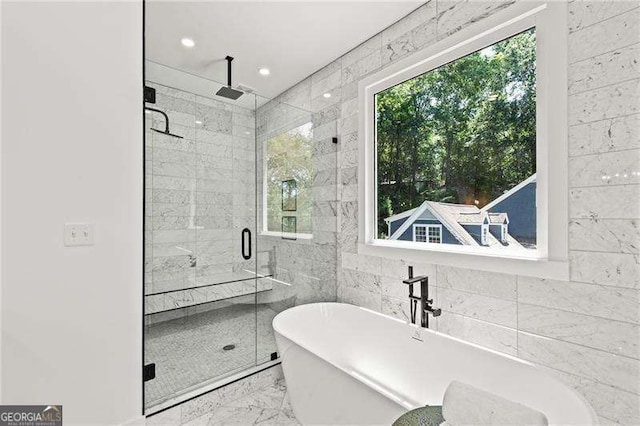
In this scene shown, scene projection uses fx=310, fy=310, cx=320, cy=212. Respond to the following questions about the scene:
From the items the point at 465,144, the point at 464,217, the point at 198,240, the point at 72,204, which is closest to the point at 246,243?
the point at 198,240

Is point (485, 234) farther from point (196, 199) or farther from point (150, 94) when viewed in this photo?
point (150, 94)

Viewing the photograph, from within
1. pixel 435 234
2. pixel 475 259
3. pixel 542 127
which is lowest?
pixel 475 259

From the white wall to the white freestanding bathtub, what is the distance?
3.18 feet

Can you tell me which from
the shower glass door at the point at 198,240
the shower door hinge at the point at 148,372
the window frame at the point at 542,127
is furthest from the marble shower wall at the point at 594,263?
the shower door hinge at the point at 148,372

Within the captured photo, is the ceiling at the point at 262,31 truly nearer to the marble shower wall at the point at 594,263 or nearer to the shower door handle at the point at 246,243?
the marble shower wall at the point at 594,263

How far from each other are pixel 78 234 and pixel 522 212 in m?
2.46

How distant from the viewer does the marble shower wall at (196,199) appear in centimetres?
207

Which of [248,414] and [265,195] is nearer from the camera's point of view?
[248,414]

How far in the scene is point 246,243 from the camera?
2523 millimetres

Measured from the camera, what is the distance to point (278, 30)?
2.44 m

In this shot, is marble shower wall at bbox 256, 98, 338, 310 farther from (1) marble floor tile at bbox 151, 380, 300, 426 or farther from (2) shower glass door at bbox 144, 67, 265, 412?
(1) marble floor tile at bbox 151, 380, 300, 426

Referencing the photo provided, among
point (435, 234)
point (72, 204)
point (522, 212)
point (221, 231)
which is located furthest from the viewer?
point (221, 231)

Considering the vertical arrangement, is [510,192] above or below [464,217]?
above

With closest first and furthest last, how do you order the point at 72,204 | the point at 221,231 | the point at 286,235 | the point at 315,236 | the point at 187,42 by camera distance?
the point at 72,204, the point at 221,231, the point at 187,42, the point at 286,235, the point at 315,236
